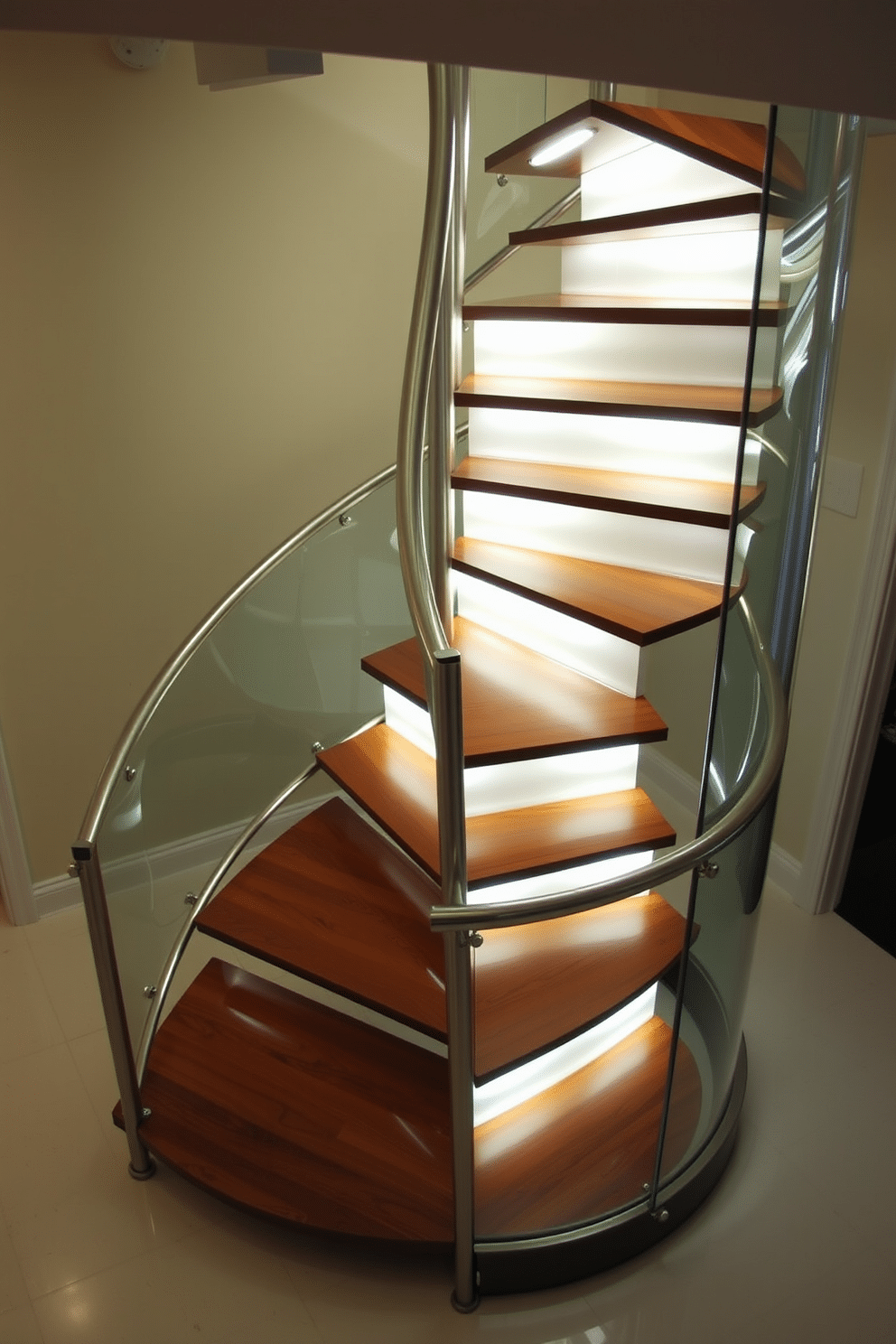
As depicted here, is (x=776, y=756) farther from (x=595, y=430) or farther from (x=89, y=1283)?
(x=89, y=1283)

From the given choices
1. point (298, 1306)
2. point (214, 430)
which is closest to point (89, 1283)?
point (298, 1306)

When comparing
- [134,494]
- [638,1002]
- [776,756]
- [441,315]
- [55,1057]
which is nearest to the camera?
[776,756]

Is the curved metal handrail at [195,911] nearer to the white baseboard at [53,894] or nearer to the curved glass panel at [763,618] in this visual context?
the white baseboard at [53,894]

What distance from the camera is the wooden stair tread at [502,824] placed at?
198cm

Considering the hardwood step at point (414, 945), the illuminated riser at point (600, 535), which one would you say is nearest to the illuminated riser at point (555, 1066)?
the hardwood step at point (414, 945)

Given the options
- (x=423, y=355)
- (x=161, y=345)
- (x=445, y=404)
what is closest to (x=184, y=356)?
(x=161, y=345)

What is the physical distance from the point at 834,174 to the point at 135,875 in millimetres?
1930

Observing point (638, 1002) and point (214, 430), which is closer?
point (638, 1002)

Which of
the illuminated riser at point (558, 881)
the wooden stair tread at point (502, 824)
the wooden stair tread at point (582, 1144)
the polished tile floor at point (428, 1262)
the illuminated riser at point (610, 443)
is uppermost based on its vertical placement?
the illuminated riser at point (610, 443)

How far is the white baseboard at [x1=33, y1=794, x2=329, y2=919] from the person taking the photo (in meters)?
2.23

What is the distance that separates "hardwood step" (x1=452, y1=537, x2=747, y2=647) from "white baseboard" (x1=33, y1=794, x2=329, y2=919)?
1012 mm

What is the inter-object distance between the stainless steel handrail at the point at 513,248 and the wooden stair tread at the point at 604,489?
1.93 feet

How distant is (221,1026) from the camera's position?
2.41 meters

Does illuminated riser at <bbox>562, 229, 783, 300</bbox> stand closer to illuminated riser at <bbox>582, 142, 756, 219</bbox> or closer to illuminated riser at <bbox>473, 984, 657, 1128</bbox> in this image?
illuminated riser at <bbox>582, 142, 756, 219</bbox>
